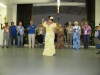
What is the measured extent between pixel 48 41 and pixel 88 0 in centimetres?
867

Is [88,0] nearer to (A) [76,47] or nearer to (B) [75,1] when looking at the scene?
(B) [75,1]

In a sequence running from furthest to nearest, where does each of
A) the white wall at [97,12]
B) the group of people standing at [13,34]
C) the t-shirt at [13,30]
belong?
the white wall at [97,12], the t-shirt at [13,30], the group of people standing at [13,34]

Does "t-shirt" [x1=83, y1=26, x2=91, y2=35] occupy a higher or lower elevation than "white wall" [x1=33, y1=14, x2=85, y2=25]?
→ lower

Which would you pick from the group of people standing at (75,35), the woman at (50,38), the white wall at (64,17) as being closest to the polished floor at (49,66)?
the woman at (50,38)

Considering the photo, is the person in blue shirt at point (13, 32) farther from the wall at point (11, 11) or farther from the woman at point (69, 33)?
the woman at point (69, 33)

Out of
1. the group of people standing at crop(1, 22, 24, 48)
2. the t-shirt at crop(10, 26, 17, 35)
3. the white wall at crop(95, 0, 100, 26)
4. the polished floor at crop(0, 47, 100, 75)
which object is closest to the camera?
the polished floor at crop(0, 47, 100, 75)

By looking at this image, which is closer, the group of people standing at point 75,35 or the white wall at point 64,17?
the group of people standing at point 75,35

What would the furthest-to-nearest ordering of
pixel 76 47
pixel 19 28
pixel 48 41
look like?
pixel 19 28, pixel 76 47, pixel 48 41

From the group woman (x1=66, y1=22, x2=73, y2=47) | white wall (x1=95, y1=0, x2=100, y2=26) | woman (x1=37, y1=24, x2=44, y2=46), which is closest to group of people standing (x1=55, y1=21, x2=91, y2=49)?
woman (x1=66, y1=22, x2=73, y2=47)

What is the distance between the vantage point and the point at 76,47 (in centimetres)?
1189

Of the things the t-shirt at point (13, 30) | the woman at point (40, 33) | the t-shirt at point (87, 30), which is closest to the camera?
the t-shirt at point (87, 30)

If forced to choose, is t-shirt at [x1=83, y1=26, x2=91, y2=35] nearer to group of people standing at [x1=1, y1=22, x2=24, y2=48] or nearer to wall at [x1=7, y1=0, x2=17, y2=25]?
group of people standing at [x1=1, y1=22, x2=24, y2=48]

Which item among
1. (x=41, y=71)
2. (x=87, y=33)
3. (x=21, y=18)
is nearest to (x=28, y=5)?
(x=21, y=18)

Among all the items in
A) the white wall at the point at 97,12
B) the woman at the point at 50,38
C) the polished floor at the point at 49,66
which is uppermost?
the white wall at the point at 97,12
